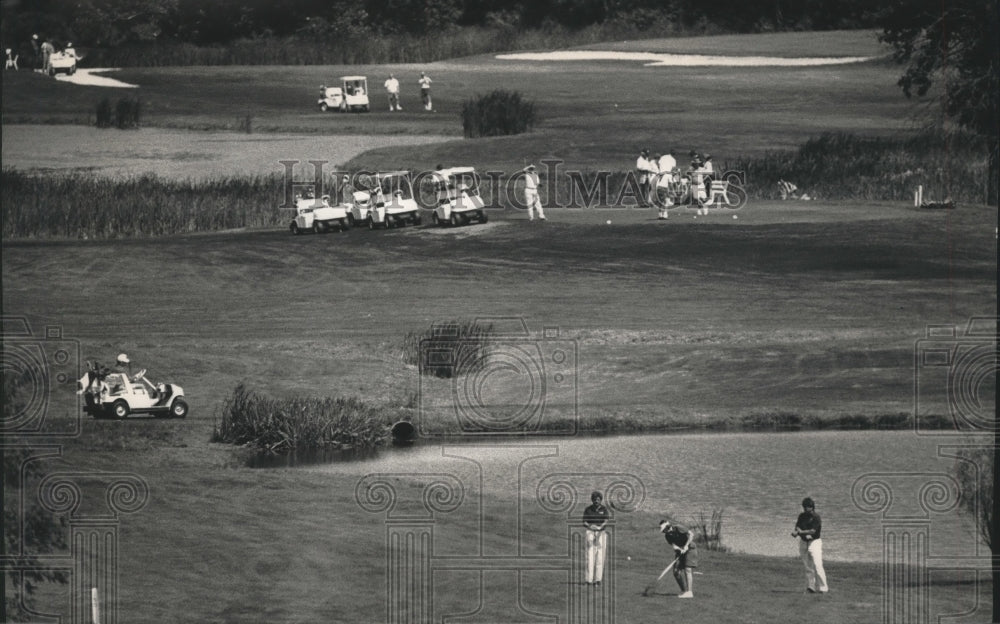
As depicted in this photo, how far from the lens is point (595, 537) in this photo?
2141 centimetres

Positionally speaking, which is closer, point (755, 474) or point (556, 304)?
point (755, 474)

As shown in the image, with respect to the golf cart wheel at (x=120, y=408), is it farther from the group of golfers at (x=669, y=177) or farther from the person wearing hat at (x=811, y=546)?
the person wearing hat at (x=811, y=546)

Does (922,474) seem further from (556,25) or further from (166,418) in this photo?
(556,25)

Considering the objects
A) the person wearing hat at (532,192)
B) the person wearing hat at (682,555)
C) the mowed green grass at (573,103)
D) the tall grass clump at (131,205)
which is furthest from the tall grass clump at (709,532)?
the tall grass clump at (131,205)

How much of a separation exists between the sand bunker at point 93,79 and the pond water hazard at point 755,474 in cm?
839

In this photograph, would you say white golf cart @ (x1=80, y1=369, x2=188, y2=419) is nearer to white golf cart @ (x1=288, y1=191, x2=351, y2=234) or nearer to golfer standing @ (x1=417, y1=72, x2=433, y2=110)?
white golf cart @ (x1=288, y1=191, x2=351, y2=234)

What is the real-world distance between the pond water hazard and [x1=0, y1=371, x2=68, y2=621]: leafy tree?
20.6 feet

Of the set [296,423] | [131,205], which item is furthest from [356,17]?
[296,423]

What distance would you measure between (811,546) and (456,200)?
14617 millimetres

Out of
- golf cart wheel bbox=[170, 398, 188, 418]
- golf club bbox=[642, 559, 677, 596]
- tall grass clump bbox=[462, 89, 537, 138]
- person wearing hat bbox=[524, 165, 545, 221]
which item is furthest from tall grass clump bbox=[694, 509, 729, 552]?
tall grass clump bbox=[462, 89, 537, 138]

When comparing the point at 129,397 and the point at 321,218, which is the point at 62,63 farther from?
the point at 129,397

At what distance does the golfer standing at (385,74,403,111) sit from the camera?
3694cm

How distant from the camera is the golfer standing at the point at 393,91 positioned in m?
36.9

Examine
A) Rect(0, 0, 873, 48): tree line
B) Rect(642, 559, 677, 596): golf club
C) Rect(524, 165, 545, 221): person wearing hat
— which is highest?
Rect(0, 0, 873, 48): tree line
